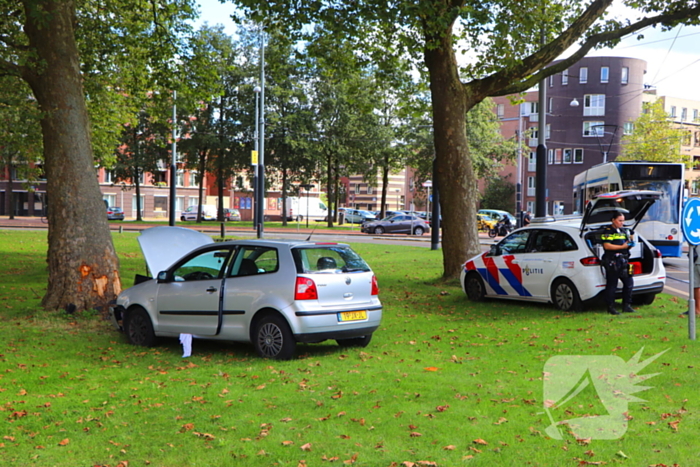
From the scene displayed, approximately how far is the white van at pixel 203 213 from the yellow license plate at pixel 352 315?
2611 inches

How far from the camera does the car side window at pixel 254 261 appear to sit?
29.7 feet

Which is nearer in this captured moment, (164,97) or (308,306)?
(308,306)

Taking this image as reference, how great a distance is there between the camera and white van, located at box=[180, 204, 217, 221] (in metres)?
80.2

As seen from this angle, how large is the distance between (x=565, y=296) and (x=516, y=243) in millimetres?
1440

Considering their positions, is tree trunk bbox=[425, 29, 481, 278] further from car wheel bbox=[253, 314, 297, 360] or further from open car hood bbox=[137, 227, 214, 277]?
car wheel bbox=[253, 314, 297, 360]

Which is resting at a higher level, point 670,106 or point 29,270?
point 670,106

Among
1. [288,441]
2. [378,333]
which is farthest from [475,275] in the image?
[288,441]

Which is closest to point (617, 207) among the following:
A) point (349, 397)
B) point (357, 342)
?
point (357, 342)

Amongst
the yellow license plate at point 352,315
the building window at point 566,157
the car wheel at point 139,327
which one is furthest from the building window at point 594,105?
the car wheel at point 139,327

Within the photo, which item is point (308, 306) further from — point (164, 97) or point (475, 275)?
point (164, 97)

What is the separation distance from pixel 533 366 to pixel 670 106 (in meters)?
90.9

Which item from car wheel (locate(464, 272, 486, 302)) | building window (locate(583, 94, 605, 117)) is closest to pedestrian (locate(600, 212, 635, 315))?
car wheel (locate(464, 272, 486, 302))

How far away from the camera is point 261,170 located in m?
35.7

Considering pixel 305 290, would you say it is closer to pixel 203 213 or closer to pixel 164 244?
pixel 164 244
